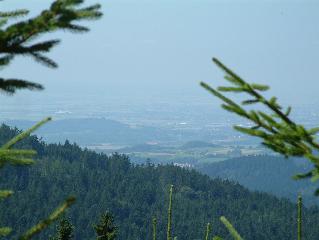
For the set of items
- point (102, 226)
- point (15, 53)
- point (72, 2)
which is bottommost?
point (102, 226)

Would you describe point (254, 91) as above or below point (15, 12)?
below

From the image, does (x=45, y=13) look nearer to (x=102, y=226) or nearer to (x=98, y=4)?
(x=98, y=4)

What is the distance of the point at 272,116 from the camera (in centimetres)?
621

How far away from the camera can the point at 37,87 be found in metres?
5.71

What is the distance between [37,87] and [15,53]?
1.19ft

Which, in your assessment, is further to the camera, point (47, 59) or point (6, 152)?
point (6, 152)

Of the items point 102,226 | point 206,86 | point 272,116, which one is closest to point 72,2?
point 206,86

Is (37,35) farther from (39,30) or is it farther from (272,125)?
(272,125)

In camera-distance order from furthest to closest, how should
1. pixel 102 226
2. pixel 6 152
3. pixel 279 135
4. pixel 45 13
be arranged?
pixel 102 226, pixel 6 152, pixel 279 135, pixel 45 13

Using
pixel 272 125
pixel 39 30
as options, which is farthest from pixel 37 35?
pixel 272 125

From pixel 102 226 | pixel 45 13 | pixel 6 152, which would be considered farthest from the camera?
pixel 102 226

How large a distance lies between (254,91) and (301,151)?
748 mm

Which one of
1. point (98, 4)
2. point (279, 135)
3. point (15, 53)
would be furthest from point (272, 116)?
point (15, 53)

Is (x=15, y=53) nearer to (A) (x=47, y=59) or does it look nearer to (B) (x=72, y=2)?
(A) (x=47, y=59)
